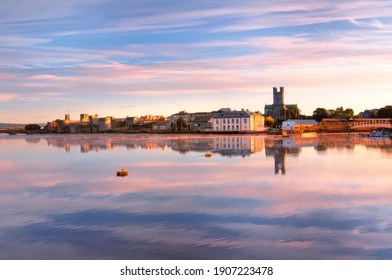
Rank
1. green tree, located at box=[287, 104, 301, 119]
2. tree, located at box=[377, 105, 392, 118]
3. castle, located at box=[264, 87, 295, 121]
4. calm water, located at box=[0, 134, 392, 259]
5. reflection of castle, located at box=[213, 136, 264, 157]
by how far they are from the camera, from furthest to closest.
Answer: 1. castle, located at box=[264, 87, 295, 121]
2. green tree, located at box=[287, 104, 301, 119]
3. tree, located at box=[377, 105, 392, 118]
4. reflection of castle, located at box=[213, 136, 264, 157]
5. calm water, located at box=[0, 134, 392, 259]

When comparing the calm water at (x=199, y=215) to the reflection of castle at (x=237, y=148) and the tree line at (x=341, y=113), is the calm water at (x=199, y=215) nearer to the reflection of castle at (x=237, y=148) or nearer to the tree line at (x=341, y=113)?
the reflection of castle at (x=237, y=148)

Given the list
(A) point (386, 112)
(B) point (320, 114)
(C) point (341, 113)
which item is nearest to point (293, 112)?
(B) point (320, 114)

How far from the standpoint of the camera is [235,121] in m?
113

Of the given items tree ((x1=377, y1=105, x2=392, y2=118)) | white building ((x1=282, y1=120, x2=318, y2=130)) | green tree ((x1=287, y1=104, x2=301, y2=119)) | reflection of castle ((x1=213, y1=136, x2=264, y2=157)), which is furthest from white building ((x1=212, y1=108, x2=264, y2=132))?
reflection of castle ((x1=213, y1=136, x2=264, y2=157))

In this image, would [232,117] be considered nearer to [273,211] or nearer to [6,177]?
[6,177]

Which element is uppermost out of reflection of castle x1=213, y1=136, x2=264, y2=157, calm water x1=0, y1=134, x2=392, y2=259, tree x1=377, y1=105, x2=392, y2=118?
tree x1=377, y1=105, x2=392, y2=118

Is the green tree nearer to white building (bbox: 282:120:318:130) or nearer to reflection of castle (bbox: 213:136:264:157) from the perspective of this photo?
white building (bbox: 282:120:318:130)

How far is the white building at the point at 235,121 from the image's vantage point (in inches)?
4409

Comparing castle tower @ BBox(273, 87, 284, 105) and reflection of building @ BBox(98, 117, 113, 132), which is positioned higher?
castle tower @ BBox(273, 87, 284, 105)

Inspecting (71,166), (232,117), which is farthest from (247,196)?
(232,117)

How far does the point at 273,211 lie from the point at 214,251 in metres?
4.68

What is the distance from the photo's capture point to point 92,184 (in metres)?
21.3

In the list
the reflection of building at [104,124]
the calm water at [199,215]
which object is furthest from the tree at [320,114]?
the calm water at [199,215]

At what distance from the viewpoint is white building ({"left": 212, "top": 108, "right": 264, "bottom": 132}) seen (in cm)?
11200
